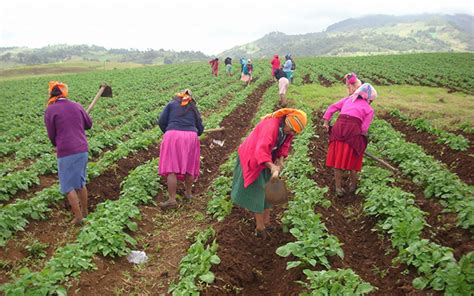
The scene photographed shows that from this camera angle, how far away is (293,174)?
7715 millimetres

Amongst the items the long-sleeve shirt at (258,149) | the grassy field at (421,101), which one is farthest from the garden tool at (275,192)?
the grassy field at (421,101)

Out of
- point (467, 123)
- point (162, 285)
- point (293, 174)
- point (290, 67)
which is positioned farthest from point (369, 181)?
point (290, 67)

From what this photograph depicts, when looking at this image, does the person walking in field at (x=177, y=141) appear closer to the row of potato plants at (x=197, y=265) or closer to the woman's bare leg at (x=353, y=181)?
the row of potato plants at (x=197, y=265)

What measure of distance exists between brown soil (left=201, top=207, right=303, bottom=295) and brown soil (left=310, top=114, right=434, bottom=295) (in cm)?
68

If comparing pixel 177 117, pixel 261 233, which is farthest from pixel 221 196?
pixel 177 117

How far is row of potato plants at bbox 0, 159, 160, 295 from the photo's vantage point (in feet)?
12.3

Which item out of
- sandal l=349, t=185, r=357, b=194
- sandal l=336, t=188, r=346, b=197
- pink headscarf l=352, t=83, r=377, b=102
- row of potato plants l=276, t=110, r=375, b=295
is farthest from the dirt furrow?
pink headscarf l=352, t=83, r=377, b=102

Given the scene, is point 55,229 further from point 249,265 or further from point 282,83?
point 282,83

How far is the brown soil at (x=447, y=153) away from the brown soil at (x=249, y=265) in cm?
476

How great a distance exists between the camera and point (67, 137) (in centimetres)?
580

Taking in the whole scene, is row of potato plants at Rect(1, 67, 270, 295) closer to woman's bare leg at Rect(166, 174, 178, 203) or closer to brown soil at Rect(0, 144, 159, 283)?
woman's bare leg at Rect(166, 174, 178, 203)

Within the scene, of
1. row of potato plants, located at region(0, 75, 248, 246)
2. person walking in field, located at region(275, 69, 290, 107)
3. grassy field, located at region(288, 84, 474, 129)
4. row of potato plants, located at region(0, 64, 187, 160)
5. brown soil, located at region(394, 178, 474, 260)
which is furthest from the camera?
person walking in field, located at region(275, 69, 290, 107)

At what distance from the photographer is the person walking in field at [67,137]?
5.76m

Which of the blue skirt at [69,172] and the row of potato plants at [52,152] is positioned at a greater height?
the blue skirt at [69,172]
